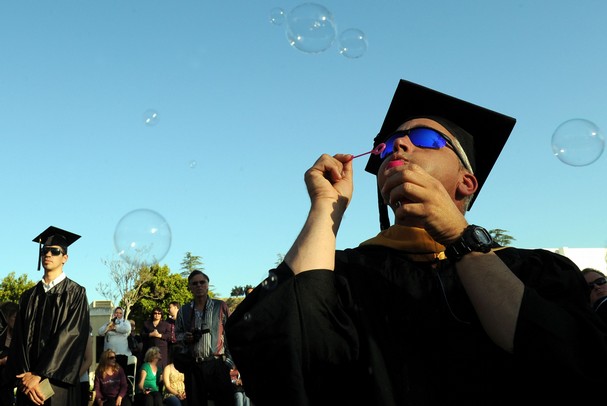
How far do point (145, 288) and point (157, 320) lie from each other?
1060 inches

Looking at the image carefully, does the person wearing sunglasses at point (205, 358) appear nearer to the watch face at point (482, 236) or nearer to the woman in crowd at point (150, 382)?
the woman in crowd at point (150, 382)

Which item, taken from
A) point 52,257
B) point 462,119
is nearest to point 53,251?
point 52,257

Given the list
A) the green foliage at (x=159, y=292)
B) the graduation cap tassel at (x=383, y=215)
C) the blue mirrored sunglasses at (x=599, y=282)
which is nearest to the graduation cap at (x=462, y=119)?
the graduation cap tassel at (x=383, y=215)

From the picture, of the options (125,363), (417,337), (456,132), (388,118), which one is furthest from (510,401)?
(125,363)

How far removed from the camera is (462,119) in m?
2.74

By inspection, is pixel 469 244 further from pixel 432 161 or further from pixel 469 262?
pixel 432 161

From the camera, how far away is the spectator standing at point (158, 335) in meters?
12.2

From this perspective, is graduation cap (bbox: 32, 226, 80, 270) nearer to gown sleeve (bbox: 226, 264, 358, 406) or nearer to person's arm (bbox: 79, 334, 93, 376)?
person's arm (bbox: 79, 334, 93, 376)

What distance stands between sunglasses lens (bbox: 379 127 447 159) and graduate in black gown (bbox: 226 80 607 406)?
410 millimetres

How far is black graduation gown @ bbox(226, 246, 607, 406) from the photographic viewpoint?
1.57 metres

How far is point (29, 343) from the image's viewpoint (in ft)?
20.3

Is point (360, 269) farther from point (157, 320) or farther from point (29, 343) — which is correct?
point (157, 320)

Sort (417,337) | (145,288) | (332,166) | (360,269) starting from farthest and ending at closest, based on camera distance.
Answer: (145,288)
(332,166)
(360,269)
(417,337)

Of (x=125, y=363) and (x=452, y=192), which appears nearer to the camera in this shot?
(x=452, y=192)
